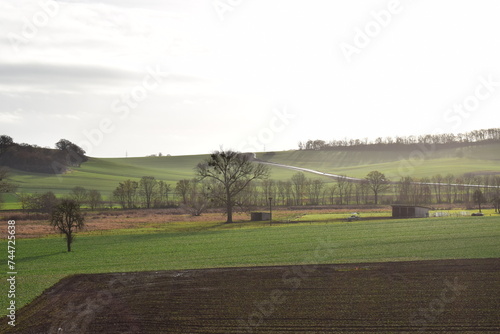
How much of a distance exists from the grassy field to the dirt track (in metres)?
2.96

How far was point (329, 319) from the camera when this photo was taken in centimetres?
2091

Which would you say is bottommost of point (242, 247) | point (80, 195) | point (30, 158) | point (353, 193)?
point (242, 247)

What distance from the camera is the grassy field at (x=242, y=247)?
3456cm

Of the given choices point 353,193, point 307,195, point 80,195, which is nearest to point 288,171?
point 307,195

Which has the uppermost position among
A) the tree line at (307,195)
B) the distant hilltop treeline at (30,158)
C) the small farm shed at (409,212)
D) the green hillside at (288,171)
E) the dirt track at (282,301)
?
the distant hilltop treeline at (30,158)

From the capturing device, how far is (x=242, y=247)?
143 ft

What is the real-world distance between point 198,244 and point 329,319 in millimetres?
27380

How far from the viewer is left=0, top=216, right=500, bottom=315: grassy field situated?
34562 millimetres

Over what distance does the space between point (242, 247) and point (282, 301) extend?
19601 millimetres

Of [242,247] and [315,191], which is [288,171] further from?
[242,247]

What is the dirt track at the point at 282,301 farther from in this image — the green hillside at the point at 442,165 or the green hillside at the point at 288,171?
the green hillside at the point at 442,165

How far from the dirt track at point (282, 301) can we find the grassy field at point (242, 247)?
9.71ft

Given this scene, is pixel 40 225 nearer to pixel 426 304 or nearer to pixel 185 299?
pixel 185 299

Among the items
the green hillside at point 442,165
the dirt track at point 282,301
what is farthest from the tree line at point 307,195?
the dirt track at point 282,301
